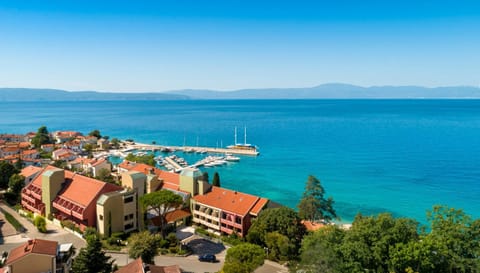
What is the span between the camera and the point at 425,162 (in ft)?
246

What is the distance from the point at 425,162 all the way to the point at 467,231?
60.3 meters

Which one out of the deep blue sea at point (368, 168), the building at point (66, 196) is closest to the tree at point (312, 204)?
the deep blue sea at point (368, 168)

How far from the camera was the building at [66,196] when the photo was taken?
33.2m

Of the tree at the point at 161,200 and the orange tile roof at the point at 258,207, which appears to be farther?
the orange tile roof at the point at 258,207

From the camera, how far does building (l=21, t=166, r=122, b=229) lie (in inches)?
1307

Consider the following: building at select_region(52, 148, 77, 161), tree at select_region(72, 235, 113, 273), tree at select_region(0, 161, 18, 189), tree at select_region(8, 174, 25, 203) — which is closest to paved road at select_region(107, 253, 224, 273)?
tree at select_region(72, 235, 113, 273)

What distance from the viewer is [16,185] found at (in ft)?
141

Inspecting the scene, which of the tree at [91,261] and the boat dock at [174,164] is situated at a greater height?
the tree at [91,261]

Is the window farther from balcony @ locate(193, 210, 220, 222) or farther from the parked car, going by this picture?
the parked car

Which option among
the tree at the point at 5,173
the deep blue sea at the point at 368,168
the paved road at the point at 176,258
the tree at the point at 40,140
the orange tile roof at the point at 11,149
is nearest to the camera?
the paved road at the point at 176,258

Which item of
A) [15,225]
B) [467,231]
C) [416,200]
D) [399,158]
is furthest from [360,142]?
[15,225]

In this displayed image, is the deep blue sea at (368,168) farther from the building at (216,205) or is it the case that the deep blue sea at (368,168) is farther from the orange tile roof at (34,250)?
the orange tile roof at (34,250)

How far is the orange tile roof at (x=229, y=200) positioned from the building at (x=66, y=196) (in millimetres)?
10037

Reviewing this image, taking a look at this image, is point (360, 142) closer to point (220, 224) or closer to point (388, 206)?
point (388, 206)
